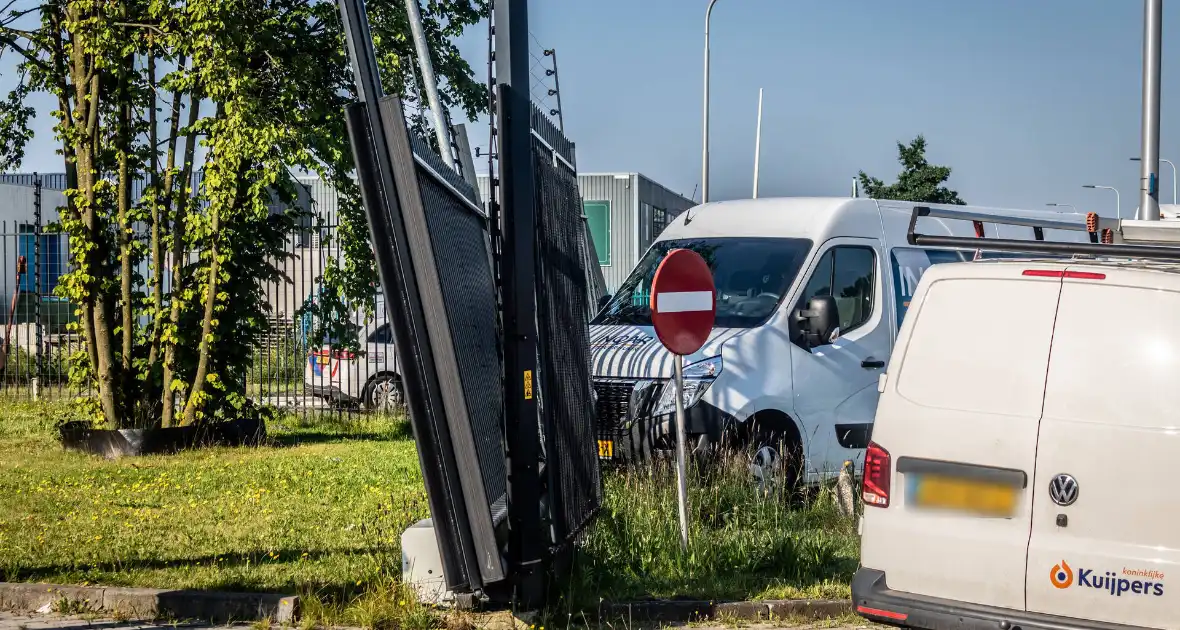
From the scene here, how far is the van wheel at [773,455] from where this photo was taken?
31.0 ft

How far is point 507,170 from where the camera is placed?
596cm

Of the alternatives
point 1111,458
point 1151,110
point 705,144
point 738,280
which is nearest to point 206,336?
point 738,280

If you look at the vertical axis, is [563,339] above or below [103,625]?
above

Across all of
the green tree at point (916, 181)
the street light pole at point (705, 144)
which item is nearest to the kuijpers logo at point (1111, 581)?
the street light pole at point (705, 144)

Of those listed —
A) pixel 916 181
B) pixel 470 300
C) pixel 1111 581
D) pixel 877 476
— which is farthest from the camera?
pixel 916 181

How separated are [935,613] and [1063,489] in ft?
2.47

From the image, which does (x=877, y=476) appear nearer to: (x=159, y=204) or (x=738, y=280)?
(x=738, y=280)

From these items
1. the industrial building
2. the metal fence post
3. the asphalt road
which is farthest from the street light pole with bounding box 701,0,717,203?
the asphalt road

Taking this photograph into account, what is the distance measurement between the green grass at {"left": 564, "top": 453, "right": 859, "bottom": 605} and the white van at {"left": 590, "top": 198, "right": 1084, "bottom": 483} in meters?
0.60

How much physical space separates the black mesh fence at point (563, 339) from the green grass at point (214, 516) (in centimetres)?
115

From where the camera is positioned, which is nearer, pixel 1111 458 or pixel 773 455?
pixel 1111 458

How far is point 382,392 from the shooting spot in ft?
58.7

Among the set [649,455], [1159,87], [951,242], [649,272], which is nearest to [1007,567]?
[951,242]

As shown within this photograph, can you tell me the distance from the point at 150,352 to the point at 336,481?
12.4 feet
